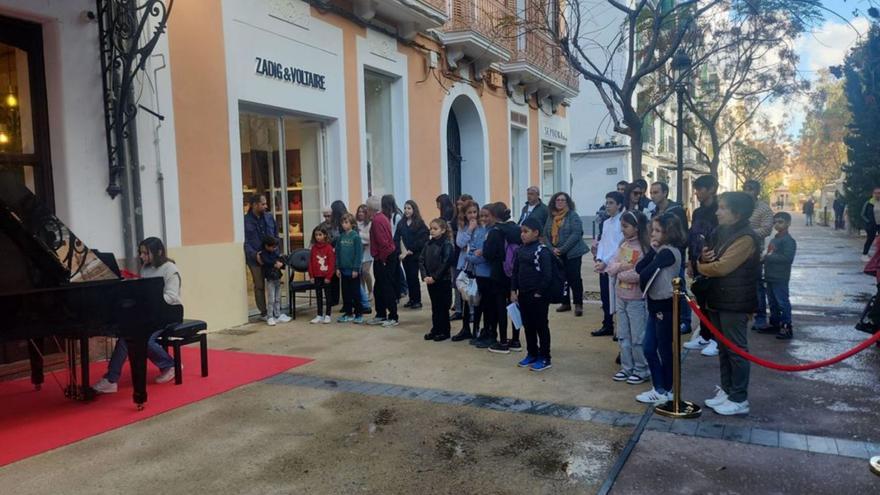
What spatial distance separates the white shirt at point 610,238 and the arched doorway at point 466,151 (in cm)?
851

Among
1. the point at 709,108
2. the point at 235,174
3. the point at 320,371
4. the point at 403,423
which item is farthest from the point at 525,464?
the point at 709,108

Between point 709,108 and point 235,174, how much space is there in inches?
986

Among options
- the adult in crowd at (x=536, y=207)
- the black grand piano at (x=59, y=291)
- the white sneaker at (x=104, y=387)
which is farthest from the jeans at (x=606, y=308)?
the white sneaker at (x=104, y=387)

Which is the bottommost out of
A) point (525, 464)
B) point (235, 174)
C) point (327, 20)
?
point (525, 464)

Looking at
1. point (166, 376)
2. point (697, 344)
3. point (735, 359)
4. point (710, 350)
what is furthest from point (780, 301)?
point (166, 376)

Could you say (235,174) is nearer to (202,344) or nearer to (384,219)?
(384,219)

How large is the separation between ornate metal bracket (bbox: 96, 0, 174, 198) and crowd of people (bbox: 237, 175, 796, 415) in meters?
2.32

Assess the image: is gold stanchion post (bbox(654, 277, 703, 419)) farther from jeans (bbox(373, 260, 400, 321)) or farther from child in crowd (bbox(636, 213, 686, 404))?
jeans (bbox(373, 260, 400, 321))

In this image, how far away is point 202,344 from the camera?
6324mm

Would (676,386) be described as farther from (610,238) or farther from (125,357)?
(125,357)

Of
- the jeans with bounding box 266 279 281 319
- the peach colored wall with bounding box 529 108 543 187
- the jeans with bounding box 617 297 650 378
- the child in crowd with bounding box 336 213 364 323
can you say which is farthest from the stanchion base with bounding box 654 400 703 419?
the peach colored wall with bounding box 529 108 543 187

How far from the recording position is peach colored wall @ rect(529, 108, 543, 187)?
1919cm

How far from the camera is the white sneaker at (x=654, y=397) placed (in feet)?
17.2

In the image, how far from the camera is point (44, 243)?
4695 mm
